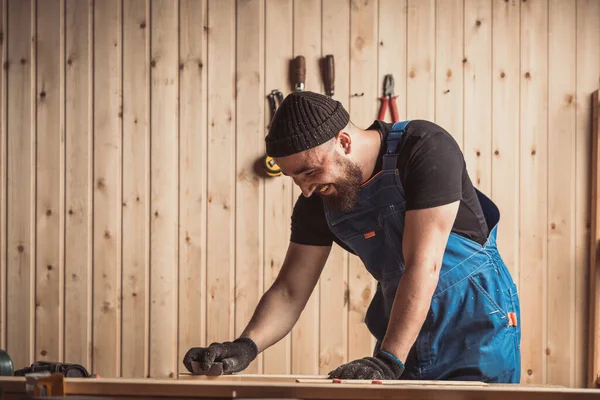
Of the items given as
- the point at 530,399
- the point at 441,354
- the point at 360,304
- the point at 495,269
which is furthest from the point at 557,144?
the point at 530,399

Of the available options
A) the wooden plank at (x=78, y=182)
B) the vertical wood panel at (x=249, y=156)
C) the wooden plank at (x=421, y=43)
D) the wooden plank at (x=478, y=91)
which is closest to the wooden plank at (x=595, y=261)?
the wooden plank at (x=478, y=91)

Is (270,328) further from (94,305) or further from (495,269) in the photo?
(94,305)

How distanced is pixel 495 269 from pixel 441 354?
287 mm

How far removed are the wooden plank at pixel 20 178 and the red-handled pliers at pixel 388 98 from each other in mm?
1603

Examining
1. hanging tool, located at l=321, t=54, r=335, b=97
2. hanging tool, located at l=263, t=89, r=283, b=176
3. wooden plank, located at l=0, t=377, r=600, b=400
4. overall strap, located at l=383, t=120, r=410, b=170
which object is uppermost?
hanging tool, located at l=321, t=54, r=335, b=97

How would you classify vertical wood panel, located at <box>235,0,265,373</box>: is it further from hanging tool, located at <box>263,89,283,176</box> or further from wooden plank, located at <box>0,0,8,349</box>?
wooden plank, located at <box>0,0,8,349</box>

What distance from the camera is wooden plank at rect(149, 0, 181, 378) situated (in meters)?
3.15

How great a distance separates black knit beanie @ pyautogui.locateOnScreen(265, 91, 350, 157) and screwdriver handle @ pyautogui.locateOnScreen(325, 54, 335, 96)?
1.24m

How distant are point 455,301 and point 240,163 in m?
1.49

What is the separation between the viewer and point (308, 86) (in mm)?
3152

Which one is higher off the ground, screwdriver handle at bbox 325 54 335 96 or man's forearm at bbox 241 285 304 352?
screwdriver handle at bbox 325 54 335 96

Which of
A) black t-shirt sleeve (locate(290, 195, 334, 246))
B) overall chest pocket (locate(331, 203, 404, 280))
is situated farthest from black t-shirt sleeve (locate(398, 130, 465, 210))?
black t-shirt sleeve (locate(290, 195, 334, 246))

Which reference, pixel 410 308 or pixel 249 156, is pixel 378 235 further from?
pixel 249 156

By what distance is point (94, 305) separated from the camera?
3.17m
